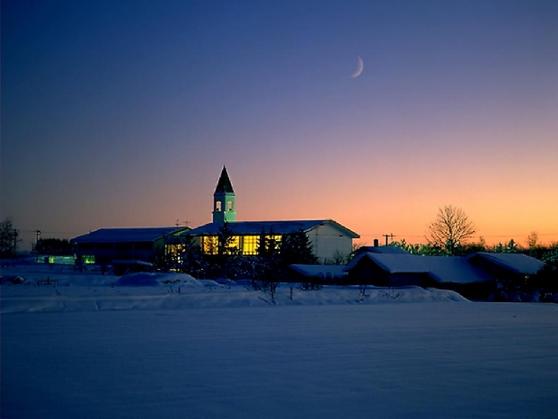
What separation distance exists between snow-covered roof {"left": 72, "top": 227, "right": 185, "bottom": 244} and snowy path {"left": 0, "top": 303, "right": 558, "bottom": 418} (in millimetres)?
66995

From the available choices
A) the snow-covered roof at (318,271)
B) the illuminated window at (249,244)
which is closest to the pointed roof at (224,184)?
the illuminated window at (249,244)

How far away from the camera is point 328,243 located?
77.1 metres

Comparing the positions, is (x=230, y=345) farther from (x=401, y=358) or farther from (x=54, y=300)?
(x=54, y=300)

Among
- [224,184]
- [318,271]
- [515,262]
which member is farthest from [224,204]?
[515,262]

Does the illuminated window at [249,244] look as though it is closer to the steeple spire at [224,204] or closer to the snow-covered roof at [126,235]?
the steeple spire at [224,204]

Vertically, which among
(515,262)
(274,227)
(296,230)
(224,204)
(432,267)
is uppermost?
(224,204)

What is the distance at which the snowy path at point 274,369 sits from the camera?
7793 mm

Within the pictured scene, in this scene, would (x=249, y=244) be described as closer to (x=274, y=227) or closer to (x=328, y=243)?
(x=274, y=227)

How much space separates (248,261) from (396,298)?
27499 millimetres

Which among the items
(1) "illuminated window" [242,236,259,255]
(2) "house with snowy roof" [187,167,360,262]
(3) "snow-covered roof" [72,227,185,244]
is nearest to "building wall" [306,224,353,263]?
(2) "house with snowy roof" [187,167,360,262]

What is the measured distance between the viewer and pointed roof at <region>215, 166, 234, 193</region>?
89.0m

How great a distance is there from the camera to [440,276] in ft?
157

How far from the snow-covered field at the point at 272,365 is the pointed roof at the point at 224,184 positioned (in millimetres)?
67498

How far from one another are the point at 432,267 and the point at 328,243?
28703 millimetres
